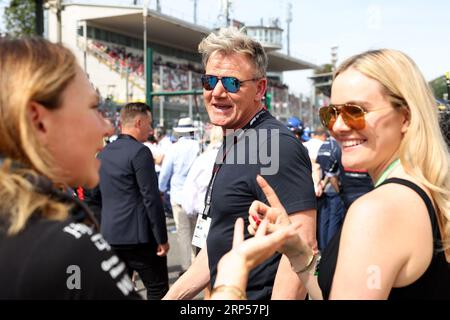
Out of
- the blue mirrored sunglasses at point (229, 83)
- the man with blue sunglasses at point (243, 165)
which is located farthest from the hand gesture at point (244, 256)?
the blue mirrored sunglasses at point (229, 83)

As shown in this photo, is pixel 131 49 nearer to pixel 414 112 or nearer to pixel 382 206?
pixel 414 112

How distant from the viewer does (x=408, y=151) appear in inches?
76.2

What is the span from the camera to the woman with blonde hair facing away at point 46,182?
132 centimetres

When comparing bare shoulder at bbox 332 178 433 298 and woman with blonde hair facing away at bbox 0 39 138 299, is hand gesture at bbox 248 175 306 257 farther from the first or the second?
woman with blonde hair facing away at bbox 0 39 138 299

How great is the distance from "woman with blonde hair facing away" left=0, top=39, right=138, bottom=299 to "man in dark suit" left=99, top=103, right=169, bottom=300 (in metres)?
3.54

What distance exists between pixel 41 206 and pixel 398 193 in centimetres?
109

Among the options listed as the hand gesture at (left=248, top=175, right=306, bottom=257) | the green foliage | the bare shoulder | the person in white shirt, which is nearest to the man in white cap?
the person in white shirt

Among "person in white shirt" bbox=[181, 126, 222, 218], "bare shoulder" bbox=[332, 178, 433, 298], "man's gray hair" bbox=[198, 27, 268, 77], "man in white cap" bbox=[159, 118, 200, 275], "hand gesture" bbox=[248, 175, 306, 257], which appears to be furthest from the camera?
"man in white cap" bbox=[159, 118, 200, 275]

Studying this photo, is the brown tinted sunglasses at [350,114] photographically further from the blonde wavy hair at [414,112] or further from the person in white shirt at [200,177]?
the person in white shirt at [200,177]

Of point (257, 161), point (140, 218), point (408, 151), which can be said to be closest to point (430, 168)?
point (408, 151)

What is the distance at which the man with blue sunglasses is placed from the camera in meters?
2.63

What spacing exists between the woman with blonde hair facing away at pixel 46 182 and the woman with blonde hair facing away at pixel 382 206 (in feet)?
1.29

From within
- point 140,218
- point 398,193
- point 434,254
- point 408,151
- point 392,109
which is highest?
point 392,109

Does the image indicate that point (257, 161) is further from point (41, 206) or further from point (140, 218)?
point (140, 218)
